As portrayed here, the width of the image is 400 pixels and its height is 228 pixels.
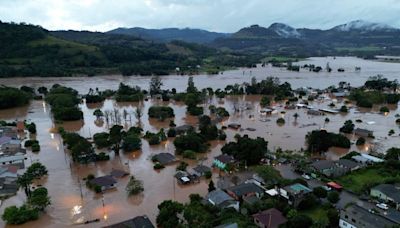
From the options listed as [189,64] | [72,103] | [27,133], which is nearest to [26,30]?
[189,64]

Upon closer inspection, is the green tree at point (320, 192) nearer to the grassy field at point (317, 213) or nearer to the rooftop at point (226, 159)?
the grassy field at point (317, 213)

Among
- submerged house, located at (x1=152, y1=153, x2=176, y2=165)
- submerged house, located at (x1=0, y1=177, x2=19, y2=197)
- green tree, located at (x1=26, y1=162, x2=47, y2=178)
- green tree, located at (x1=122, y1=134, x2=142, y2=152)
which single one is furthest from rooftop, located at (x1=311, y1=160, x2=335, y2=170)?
submerged house, located at (x1=0, y1=177, x2=19, y2=197)

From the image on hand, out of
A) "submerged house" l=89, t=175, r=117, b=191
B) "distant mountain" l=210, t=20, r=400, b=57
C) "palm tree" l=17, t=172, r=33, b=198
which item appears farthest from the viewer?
"distant mountain" l=210, t=20, r=400, b=57

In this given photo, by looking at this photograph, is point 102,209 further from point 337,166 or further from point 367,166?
point 367,166

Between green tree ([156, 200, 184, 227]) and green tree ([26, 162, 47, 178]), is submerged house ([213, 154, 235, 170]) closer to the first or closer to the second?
green tree ([156, 200, 184, 227])

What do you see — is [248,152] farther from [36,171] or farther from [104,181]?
[36,171]

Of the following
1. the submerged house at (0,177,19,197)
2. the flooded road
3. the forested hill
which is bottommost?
the submerged house at (0,177,19,197)

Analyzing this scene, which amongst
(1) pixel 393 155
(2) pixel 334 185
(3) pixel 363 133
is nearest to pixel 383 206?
(2) pixel 334 185

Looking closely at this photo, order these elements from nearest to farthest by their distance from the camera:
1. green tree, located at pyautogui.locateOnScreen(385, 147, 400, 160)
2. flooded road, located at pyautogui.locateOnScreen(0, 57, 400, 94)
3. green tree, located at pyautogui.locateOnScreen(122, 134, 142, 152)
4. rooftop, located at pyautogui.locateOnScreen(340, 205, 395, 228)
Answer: rooftop, located at pyautogui.locateOnScreen(340, 205, 395, 228), green tree, located at pyautogui.locateOnScreen(385, 147, 400, 160), green tree, located at pyautogui.locateOnScreen(122, 134, 142, 152), flooded road, located at pyautogui.locateOnScreen(0, 57, 400, 94)

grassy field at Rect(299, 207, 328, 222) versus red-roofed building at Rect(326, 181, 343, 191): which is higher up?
red-roofed building at Rect(326, 181, 343, 191)
